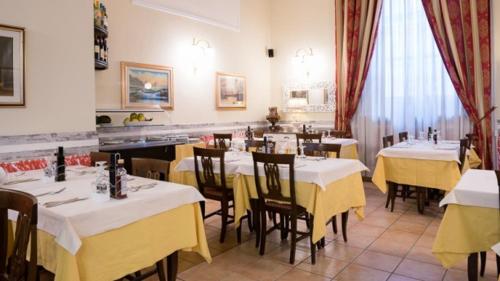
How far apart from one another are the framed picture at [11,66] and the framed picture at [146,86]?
204 cm

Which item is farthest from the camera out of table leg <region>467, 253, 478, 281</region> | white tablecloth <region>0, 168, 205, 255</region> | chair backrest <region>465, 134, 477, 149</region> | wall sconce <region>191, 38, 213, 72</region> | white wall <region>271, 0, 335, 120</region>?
white wall <region>271, 0, 335, 120</region>

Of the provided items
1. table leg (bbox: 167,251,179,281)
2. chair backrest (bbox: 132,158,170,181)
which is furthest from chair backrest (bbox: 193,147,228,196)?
table leg (bbox: 167,251,179,281)

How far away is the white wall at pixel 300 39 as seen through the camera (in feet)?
24.9

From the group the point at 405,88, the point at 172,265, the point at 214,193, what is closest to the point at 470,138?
the point at 405,88

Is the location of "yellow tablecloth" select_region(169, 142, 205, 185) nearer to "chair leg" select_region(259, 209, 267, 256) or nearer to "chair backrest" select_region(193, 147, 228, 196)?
"chair backrest" select_region(193, 147, 228, 196)

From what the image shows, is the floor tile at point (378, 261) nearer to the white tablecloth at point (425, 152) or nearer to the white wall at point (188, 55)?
the white tablecloth at point (425, 152)

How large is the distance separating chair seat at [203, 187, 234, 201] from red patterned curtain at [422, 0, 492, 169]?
4.31m

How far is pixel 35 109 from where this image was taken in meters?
3.57

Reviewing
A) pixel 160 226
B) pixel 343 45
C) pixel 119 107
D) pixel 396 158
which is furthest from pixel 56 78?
pixel 343 45

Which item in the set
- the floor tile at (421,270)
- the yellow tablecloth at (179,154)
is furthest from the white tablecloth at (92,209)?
the yellow tablecloth at (179,154)

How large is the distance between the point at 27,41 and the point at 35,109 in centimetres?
65

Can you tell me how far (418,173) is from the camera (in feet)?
15.0

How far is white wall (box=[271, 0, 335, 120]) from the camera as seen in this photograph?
760 centimetres

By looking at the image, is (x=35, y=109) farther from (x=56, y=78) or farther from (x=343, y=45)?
(x=343, y=45)
